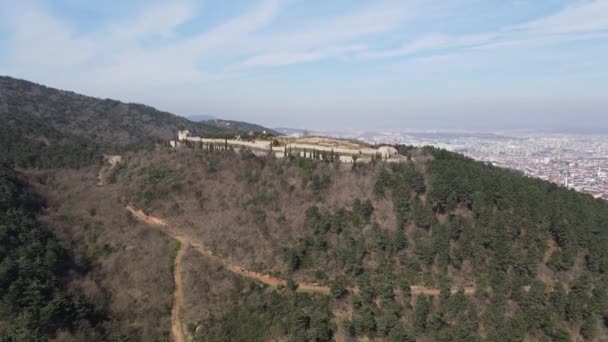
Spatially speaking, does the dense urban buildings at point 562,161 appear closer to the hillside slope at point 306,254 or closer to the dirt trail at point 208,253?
the hillside slope at point 306,254

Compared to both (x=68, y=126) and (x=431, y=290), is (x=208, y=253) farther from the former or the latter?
(x=68, y=126)

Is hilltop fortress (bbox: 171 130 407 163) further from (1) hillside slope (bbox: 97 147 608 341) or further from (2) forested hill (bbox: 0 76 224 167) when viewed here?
(2) forested hill (bbox: 0 76 224 167)

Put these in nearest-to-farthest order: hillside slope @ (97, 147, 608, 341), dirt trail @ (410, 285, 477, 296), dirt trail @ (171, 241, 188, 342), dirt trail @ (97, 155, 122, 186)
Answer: hillside slope @ (97, 147, 608, 341) < dirt trail @ (171, 241, 188, 342) < dirt trail @ (410, 285, 477, 296) < dirt trail @ (97, 155, 122, 186)

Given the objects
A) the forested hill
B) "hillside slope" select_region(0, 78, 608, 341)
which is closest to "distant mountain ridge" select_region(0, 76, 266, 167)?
the forested hill

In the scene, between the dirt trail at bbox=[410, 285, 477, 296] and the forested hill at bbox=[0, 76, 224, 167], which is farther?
the forested hill at bbox=[0, 76, 224, 167]

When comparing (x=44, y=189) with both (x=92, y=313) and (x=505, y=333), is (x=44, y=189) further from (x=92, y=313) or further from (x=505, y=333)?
(x=505, y=333)

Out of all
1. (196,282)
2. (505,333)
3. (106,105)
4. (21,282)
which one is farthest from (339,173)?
(106,105)
